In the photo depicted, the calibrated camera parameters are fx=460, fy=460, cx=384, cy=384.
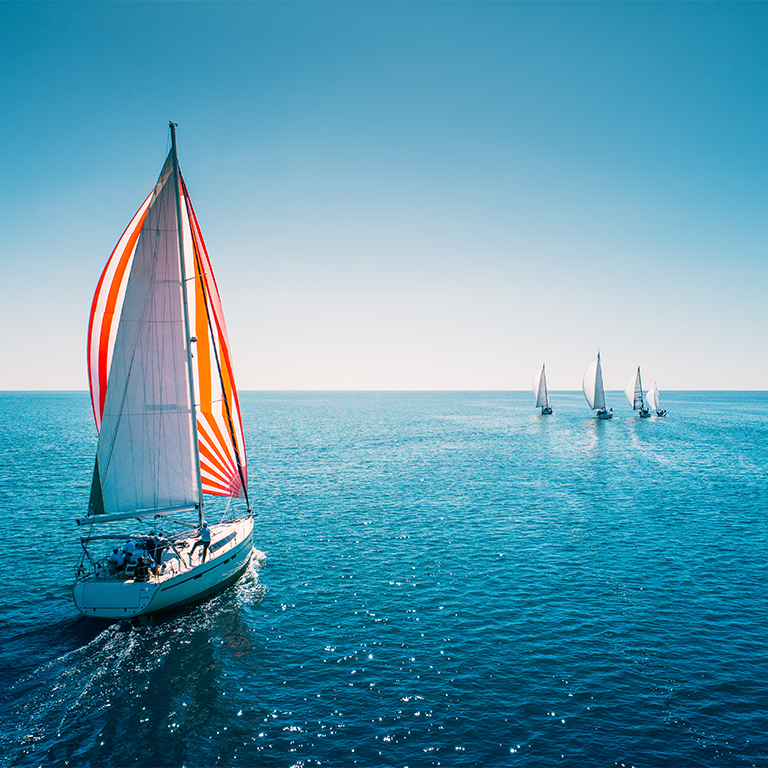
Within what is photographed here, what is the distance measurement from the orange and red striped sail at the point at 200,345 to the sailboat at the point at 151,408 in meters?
0.06

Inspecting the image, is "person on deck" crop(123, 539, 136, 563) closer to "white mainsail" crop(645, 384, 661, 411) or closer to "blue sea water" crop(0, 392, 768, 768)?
"blue sea water" crop(0, 392, 768, 768)

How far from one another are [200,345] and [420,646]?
1900cm

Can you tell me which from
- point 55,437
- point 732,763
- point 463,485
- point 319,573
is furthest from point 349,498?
point 55,437

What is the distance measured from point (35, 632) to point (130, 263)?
57.5 feet

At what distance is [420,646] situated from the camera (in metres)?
20.0

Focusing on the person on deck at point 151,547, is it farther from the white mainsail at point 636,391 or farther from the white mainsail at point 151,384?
the white mainsail at point 636,391

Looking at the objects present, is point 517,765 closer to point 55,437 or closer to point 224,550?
point 224,550

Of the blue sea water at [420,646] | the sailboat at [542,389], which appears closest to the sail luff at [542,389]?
the sailboat at [542,389]

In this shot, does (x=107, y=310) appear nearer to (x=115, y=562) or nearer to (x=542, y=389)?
(x=115, y=562)

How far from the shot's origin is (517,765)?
13.9 meters

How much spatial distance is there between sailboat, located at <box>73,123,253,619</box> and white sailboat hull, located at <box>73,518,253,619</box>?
0.05 metres

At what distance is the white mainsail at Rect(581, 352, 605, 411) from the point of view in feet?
389

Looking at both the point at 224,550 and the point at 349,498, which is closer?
the point at 224,550

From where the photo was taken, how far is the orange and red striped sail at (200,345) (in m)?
22.5
